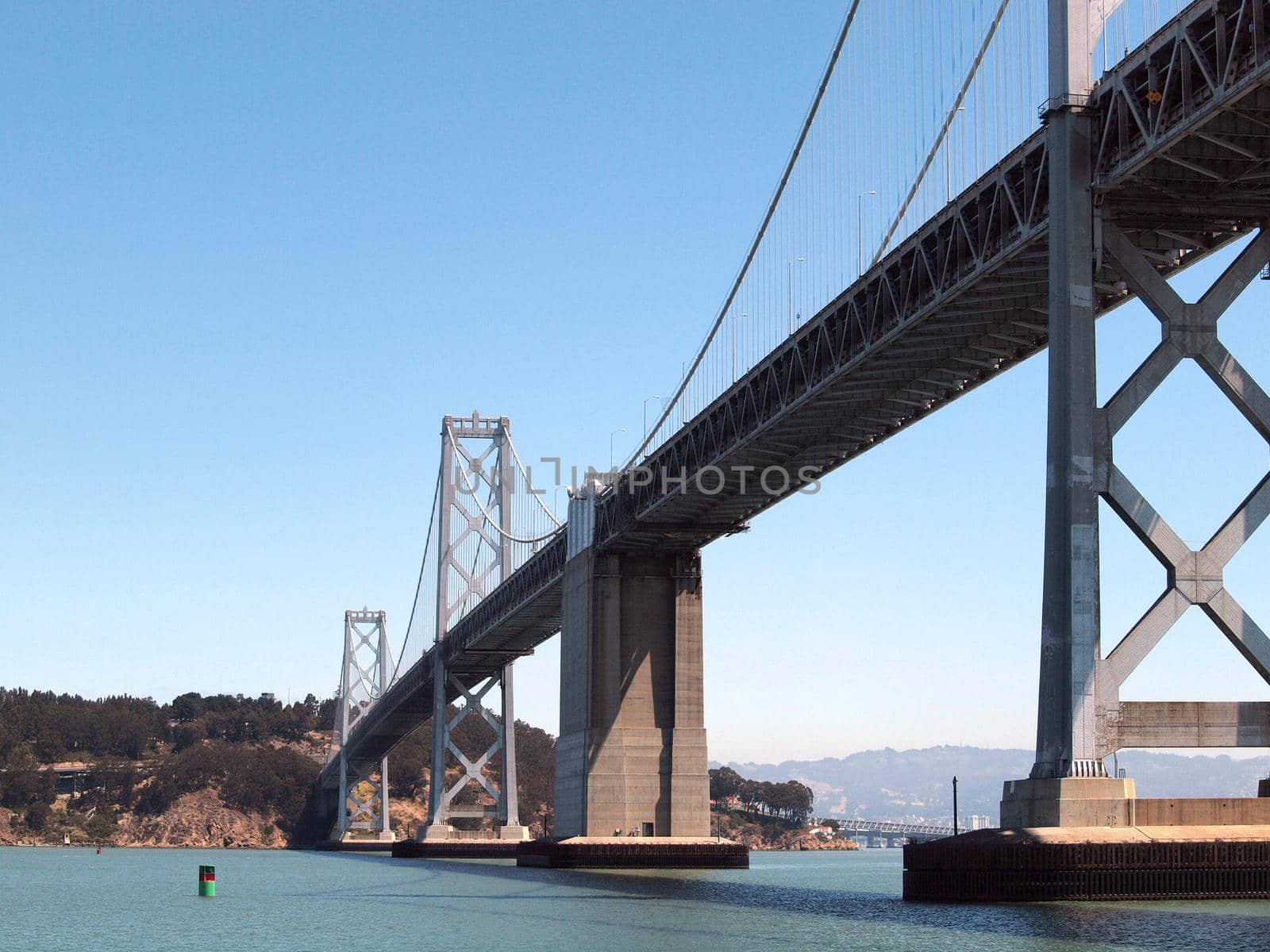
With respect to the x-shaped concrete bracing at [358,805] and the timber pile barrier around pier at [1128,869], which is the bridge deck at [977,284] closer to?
the timber pile barrier around pier at [1128,869]

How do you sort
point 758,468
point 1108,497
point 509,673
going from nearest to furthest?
point 1108,497 < point 758,468 < point 509,673

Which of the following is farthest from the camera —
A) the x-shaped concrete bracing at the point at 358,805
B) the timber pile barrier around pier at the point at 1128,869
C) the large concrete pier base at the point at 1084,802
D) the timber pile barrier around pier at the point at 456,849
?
the x-shaped concrete bracing at the point at 358,805

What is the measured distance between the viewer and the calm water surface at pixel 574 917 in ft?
A: 68.1

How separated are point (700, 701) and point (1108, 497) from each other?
2692 centimetres

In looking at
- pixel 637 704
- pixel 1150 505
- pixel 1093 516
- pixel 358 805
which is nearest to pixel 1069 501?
pixel 1093 516

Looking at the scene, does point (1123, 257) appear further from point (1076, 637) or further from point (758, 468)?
point (758, 468)

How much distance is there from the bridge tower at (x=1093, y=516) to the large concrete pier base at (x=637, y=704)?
85.1 ft

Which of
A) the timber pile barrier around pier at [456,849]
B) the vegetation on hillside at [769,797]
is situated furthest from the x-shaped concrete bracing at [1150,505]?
the vegetation on hillside at [769,797]

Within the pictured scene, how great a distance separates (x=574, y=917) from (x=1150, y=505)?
11.7m

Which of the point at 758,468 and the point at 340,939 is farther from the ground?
the point at 758,468

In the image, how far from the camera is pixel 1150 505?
22531mm

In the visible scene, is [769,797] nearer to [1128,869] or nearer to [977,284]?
[977,284]

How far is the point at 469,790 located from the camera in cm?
14550

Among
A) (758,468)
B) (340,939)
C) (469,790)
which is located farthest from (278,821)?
(340,939)
